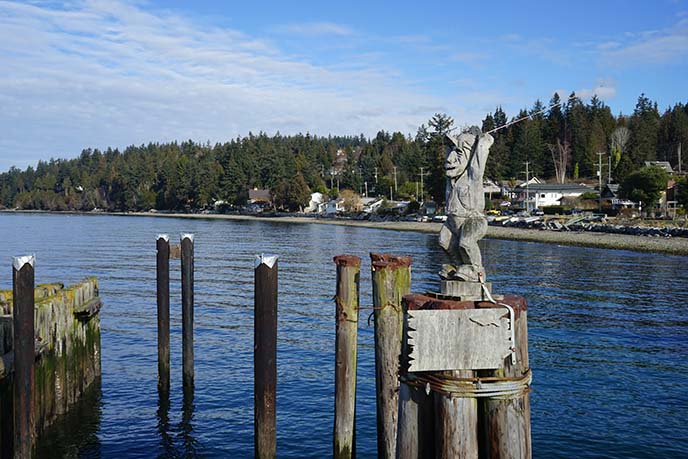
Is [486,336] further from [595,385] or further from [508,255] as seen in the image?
[508,255]

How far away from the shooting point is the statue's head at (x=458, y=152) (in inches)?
275

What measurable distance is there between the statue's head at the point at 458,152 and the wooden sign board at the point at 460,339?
6.34 feet

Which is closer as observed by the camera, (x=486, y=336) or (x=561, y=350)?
(x=486, y=336)

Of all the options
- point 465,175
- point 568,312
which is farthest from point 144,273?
point 465,175

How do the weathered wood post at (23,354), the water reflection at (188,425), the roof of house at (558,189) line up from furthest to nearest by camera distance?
the roof of house at (558,189)
the water reflection at (188,425)
the weathered wood post at (23,354)

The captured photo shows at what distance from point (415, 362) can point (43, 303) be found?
30.4 feet

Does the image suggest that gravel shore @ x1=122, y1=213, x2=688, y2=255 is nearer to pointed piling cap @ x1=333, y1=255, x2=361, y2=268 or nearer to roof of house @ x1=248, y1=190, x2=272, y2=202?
pointed piling cap @ x1=333, y1=255, x2=361, y2=268

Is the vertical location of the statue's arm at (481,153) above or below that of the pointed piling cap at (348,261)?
above

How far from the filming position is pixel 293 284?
3609 cm

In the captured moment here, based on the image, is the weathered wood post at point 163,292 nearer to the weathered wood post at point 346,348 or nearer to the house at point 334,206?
the weathered wood post at point 346,348

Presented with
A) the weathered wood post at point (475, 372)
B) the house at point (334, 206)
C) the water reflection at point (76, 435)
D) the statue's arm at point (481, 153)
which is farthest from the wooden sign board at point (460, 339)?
the house at point (334, 206)

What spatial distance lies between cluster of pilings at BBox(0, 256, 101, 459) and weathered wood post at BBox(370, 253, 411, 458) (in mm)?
5427

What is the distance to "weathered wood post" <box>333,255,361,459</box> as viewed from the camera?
9938mm

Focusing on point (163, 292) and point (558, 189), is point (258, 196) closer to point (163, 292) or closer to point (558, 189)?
point (558, 189)
